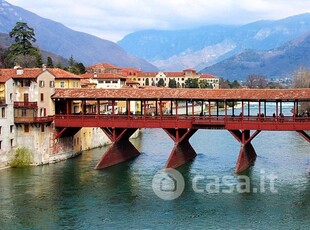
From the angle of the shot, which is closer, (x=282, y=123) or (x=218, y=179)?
(x=218, y=179)

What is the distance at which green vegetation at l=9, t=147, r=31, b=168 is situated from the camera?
2457 inches

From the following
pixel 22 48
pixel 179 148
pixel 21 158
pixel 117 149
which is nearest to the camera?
pixel 179 148

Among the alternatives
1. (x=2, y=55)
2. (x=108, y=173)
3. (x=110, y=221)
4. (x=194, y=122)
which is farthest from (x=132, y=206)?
(x=2, y=55)

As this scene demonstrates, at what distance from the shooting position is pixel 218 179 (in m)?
54.2

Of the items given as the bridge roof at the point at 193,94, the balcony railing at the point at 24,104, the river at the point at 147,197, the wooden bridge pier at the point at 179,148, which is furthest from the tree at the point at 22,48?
the wooden bridge pier at the point at 179,148

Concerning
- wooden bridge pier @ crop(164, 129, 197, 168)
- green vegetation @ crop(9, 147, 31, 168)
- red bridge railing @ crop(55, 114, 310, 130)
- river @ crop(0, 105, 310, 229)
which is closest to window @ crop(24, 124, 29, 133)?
green vegetation @ crop(9, 147, 31, 168)

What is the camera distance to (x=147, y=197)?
157 feet

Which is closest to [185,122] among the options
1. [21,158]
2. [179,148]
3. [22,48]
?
[179,148]

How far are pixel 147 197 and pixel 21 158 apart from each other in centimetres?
2122

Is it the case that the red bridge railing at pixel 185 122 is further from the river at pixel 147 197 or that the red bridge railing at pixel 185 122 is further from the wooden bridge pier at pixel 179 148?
the river at pixel 147 197

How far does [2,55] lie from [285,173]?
87.5 metres

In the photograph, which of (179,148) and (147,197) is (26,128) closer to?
(179,148)

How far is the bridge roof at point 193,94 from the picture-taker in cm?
5881

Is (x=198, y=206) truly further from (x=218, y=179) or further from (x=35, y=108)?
(x=35, y=108)
